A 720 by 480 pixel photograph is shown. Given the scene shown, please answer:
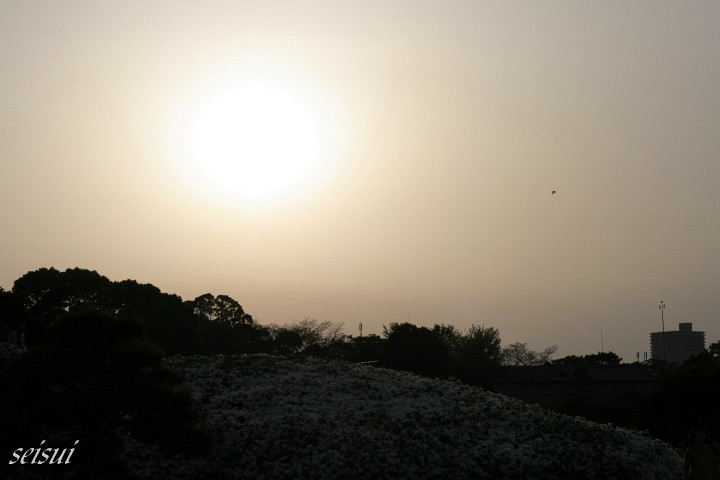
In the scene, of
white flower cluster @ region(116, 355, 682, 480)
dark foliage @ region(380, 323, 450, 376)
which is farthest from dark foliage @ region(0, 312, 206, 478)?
dark foliage @ region(380, 323, 450, 376)

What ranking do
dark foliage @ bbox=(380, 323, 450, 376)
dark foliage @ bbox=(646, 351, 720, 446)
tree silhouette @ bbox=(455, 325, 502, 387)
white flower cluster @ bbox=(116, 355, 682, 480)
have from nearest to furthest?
1. white flower cluster @ bbox=(116, 355, 682, 480)
2. dark foliage @ bbox=(646, 351, 720, 446)
3. dark foliage @ bbox=(380, 323, 450, 376)
4. tree silhouette @ bbox=(455, 325, 502, 387)

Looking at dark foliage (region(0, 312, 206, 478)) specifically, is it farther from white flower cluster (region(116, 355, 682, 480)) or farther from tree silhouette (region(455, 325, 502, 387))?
tree silhouette (region(455, 325, 502, 387))

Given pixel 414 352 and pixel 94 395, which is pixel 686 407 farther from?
pixel 94 395

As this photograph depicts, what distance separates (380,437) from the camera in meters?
36.2

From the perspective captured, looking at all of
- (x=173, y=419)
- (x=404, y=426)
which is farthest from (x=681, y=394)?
(x=173, y=419)

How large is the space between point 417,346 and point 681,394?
3563 cm

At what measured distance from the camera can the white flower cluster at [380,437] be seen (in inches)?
1337

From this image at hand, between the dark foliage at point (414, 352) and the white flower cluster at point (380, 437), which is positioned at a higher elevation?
the dark foliage at point (414, 352)

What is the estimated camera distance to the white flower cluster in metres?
34.0

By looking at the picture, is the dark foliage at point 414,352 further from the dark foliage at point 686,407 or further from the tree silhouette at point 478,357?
the dark foliage at point 686,407

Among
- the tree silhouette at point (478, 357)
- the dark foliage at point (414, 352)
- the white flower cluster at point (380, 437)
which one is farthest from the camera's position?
the tree silhouette at point (478, 357)

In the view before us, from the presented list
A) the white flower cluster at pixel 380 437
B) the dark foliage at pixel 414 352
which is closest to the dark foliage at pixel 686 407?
the white flower cluster at pixel 380 437

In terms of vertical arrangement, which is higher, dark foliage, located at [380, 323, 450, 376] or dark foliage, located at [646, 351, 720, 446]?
dark foliage, located at [380, 323, 450, 376]

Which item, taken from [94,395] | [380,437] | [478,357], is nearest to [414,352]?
[478,357]
